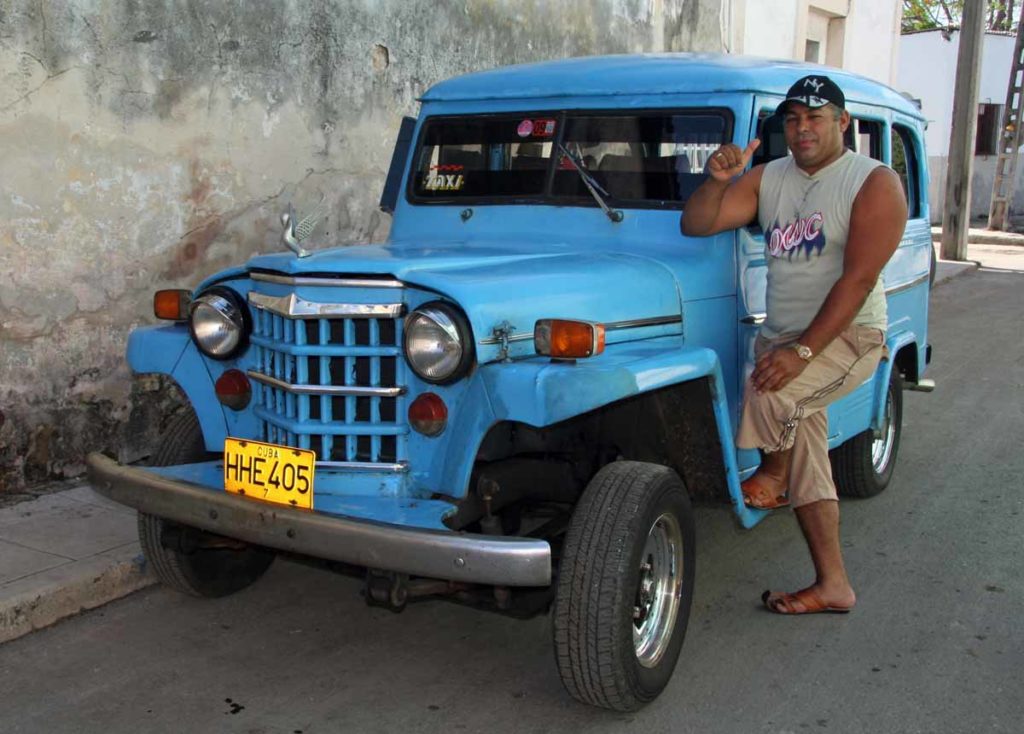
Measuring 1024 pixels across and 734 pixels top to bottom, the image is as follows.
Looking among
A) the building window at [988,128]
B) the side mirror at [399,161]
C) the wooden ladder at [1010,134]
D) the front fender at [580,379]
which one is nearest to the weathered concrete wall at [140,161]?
the side mirror at [399,161]

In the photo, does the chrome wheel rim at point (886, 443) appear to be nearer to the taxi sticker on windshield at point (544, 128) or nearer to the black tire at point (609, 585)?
the taxi sticker on windshield at point (544, 128)

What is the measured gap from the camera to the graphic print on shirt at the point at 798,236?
372 cm

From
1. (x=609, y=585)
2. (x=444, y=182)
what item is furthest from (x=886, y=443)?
(x=609, y=585)

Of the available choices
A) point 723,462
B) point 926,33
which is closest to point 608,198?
point 723,462

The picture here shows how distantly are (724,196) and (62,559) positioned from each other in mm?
2836

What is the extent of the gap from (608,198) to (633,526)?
5.12ft

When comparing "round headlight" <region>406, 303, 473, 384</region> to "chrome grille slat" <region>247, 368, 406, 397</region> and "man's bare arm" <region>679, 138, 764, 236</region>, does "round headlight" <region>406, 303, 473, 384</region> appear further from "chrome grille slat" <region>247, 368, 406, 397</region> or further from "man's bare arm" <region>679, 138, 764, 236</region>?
"man's bare arm" <region>679, 138, 764, 236</region>

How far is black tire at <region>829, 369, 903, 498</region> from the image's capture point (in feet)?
16.9

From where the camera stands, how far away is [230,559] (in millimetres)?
4137

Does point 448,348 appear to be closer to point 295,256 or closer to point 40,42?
point 295,256

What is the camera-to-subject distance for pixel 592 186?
419 centimetres

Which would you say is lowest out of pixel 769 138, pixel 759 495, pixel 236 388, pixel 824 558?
pixel 824 558

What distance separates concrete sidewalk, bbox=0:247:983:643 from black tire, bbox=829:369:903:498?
3.13 metres

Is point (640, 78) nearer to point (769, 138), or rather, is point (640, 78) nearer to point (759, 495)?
point (769, 138)
